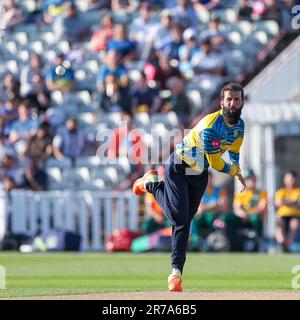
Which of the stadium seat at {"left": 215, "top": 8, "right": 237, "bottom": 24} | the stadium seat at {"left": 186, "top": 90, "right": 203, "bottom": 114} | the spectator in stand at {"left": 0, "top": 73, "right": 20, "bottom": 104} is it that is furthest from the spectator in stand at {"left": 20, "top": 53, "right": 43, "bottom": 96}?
the stadium seat at {"left": 215, "top": 8, "right": 237, "bottom": 24}

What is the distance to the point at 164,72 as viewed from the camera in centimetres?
2234

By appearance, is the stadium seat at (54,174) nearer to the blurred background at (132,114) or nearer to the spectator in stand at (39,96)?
the blurred background at (132,114)

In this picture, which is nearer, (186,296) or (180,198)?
(186,296)

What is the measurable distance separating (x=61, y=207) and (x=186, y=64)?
4.56 metres

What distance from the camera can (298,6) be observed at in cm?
2200

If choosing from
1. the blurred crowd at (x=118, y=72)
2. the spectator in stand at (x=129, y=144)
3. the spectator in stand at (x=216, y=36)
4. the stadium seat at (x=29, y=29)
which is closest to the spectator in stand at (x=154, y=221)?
the spectator in stand at (x=129, y=144)

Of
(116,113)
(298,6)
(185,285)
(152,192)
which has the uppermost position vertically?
(298,6)

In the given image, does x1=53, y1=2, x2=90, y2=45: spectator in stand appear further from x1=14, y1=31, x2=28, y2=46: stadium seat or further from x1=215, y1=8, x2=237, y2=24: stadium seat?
x1=215, y1=8, x2=237, y2=24: stadium seat

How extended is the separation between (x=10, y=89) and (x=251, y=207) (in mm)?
6400

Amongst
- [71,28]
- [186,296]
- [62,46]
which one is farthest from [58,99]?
[186,296]

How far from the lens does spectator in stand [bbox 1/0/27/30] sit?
25719mm

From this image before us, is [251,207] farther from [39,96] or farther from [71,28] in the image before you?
[71,28]
